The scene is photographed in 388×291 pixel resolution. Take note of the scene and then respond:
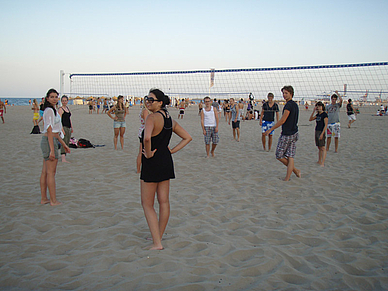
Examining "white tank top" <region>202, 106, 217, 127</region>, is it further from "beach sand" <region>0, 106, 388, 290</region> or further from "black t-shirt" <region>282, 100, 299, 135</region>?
"black t-shirt" <region>282, 100, 299, 135</region>

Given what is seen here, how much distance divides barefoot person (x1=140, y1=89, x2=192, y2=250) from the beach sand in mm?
412

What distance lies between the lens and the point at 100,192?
4293 mm

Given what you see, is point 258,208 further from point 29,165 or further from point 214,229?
point 29,165

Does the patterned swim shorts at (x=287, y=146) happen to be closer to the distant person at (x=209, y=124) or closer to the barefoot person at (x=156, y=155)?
the distant person at (x=209, y=124)

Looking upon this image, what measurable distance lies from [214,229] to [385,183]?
3220 mm

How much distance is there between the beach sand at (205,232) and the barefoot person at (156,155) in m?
0.41

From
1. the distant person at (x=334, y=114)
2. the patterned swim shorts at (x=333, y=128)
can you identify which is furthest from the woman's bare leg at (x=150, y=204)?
the patterned swim shorts at (x=333, y=128)

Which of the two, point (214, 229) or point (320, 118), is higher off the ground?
point (320, 118)

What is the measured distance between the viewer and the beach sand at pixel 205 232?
2.22 meters

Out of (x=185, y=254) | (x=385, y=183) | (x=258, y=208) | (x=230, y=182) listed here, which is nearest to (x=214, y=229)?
(x=185, y=254)

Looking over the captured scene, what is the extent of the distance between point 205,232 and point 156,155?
1.03 meters

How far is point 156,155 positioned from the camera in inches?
96.7

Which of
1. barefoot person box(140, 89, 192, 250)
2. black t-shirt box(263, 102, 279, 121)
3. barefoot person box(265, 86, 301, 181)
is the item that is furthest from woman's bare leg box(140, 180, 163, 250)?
black t-shirt box(263, 102, 279, 121)

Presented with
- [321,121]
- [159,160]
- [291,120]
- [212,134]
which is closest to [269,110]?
[321,121]
